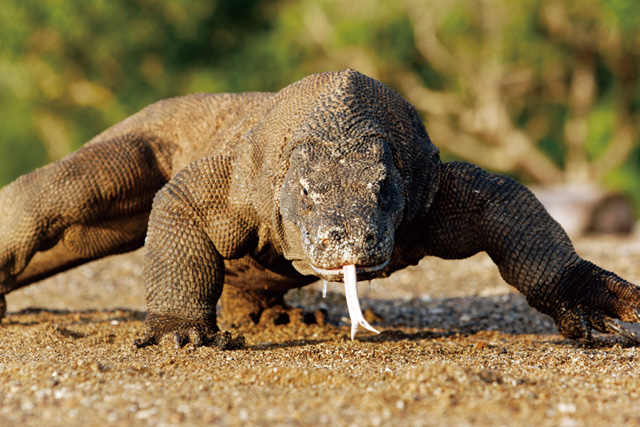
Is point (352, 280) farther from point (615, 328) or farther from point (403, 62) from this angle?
point (403, 62)

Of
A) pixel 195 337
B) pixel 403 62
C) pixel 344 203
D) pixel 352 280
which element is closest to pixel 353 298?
pixel 352 280

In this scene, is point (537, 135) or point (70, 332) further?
point (537, 135)

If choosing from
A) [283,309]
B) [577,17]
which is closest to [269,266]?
[283,309]

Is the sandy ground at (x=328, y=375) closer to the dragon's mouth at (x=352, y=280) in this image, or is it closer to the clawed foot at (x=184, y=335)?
the clawed foot at (x=184, y=335)

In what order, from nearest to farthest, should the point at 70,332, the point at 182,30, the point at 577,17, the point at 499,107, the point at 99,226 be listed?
Result: 1. the point at 70,332
2. the point at 99,226
3. the point at 577,17
4. the point at 499,107
5. the point at 182,30

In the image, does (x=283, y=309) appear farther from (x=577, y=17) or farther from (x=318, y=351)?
(x=577, y=17)

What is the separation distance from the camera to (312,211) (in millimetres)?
4281

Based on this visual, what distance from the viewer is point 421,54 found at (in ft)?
74.6

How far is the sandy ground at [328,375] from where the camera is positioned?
10.3ft

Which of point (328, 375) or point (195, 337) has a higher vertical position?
point (195, 337)

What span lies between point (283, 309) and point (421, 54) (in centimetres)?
1716

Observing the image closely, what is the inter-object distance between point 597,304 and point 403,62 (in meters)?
17.6

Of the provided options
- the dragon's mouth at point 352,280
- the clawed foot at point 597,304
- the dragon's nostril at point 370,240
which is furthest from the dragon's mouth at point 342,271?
the clawed foot at point 597,304

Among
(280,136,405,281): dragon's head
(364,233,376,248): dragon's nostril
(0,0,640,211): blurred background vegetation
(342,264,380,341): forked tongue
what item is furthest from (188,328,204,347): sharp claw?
(0,0,640,211): blurred background vegetation
